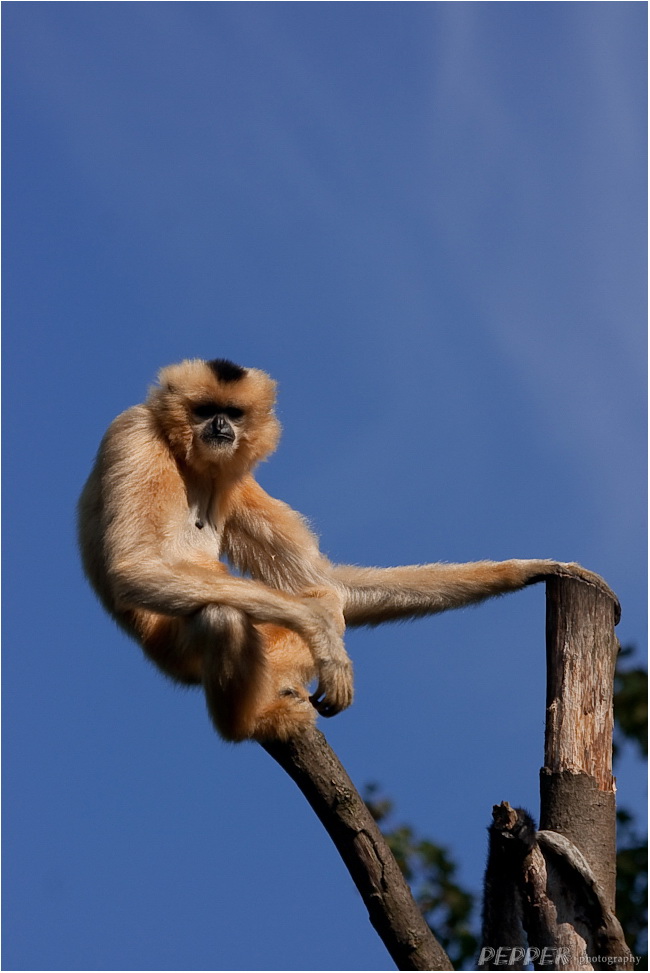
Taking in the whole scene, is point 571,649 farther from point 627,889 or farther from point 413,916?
point 627,889

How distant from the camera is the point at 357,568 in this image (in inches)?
287

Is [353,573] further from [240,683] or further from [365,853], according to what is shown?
[365,853]

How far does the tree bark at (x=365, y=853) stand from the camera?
16.1 ft

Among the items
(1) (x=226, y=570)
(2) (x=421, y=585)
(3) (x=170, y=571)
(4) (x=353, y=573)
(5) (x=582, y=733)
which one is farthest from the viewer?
(4) (x=353, y=573)

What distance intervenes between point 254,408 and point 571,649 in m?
2.81

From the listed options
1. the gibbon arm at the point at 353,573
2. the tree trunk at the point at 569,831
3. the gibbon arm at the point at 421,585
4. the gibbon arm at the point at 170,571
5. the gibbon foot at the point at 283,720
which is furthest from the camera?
the gibbon arm at the point at 353,573

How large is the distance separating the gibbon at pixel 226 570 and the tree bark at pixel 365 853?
24cm

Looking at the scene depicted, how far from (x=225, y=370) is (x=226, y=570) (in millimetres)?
1378

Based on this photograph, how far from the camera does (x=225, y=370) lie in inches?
284

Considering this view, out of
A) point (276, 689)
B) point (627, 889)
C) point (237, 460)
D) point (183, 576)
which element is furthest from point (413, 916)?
point (627, 889)

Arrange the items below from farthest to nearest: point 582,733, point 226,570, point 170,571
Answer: point 226,570, point 170,571, point 582,733

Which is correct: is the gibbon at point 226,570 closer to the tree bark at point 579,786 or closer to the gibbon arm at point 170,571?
the gibbon arm at point 170,571

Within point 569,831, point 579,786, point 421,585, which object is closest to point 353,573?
point 421,585

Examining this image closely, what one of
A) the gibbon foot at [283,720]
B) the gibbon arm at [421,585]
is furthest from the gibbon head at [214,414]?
the gibbon foot at [283,720]
